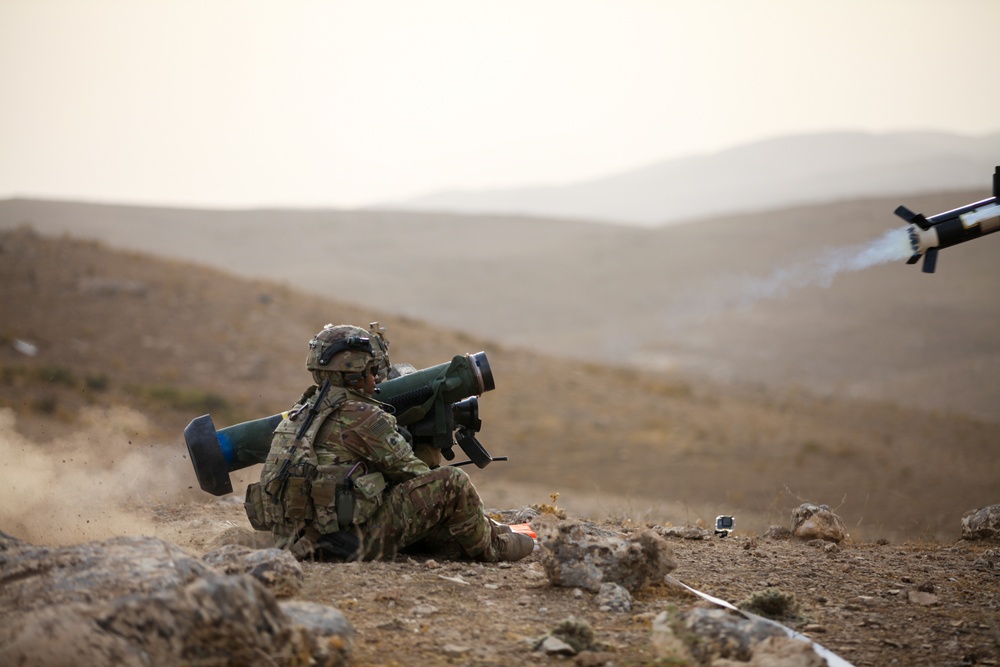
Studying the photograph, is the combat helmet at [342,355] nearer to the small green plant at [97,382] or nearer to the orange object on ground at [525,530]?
the orange object on ground at [525,530]

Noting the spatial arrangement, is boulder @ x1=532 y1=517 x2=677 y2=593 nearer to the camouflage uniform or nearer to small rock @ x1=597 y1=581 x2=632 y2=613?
small rock @ x1=597 y1=581 x2=632 y2=613

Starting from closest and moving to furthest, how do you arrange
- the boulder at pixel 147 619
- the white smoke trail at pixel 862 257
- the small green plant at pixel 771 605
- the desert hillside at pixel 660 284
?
the boulder at pixel 147 619 → the small green plant at pixel 771 605 → the white smoke trail at pixel 862 257 → the desert hillside at pixel 660 284

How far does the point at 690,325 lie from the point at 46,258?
2876cm

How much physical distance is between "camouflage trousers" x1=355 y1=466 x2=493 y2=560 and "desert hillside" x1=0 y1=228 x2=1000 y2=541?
18.3ft

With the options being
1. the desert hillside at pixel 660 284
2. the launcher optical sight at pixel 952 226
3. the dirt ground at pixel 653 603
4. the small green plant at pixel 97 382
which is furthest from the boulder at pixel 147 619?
the small green plant at pixel 97 382

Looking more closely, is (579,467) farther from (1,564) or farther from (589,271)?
(589,271)

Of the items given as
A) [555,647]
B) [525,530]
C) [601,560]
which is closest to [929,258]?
[525,530]

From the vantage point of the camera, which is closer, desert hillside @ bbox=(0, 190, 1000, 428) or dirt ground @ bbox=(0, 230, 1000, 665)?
dirt ground @ bbox=(0, 230, 1000, 665)

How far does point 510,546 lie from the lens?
6.13m

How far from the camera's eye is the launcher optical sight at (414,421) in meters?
6.14

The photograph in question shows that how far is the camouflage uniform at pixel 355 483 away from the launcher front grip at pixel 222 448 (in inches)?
26.3

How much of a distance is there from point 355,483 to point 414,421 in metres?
0.92

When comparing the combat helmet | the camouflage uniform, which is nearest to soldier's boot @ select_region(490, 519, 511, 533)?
the camouflage uniform

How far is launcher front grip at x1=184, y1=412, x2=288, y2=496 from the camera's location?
20.0 feet
